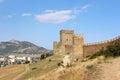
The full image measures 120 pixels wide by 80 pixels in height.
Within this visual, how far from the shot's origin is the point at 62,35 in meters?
59.7

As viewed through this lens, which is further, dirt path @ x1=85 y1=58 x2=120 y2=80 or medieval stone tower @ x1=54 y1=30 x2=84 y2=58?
medieval stone tower @ x1=54 y1=30 x2=84 y2=58

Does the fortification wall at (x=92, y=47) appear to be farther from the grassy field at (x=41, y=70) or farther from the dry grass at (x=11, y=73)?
the dry grass at (x=11, y=73)

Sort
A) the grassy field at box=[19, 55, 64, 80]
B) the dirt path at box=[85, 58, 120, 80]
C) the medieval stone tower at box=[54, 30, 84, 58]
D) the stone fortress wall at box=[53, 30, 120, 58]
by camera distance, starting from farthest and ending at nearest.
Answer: the medieval stone tower at box=[54, 30, 84, 58], the stone fortress wall at box=[53, 30, 120, 58], the grassy field at box=[19, 55, 64, 80], the dirt path at box=[85, 58, 120, 80]

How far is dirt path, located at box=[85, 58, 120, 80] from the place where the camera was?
21.8m

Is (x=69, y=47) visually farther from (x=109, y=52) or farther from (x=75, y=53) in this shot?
(x=109, y=52)

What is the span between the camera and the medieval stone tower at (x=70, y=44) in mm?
56281

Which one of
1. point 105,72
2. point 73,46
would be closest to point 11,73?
point 73,46

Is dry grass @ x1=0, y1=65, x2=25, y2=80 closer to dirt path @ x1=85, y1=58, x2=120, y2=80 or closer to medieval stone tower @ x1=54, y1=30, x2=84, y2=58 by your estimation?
medieval stone tower @ x1=54, y1=30, x2=84, y2=58

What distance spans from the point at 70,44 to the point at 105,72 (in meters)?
35.3

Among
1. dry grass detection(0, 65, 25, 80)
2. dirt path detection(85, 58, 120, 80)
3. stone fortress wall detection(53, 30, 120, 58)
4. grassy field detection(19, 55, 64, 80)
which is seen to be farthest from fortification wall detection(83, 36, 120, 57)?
dirt path detection(85, 58, 120, 80)

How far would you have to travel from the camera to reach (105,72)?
74.9 ft

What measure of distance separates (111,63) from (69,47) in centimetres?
3298

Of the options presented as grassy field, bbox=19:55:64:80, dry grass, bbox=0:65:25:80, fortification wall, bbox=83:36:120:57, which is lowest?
dry grass, bbox=0:65:25:80

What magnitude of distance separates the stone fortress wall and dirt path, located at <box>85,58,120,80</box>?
26.5m
